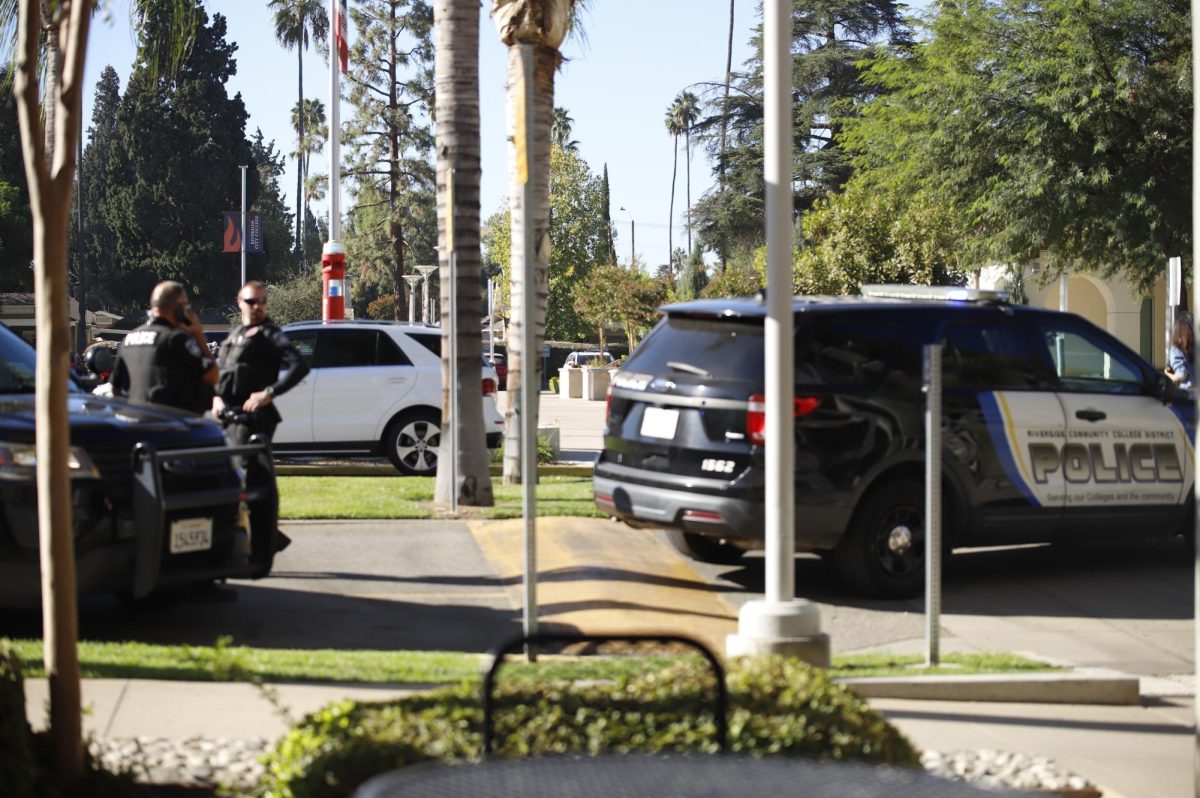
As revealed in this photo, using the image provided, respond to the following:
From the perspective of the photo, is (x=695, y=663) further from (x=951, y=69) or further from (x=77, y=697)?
(x=951, y=69)

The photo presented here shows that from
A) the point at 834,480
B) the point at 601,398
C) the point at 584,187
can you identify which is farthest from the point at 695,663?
the point at 584,187

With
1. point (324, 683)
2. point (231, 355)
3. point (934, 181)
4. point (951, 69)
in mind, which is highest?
point (951, 69)

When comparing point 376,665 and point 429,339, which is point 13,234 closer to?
point 429,339

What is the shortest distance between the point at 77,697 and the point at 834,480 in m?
5.68

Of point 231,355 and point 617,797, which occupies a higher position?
point 231,355

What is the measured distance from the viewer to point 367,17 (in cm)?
4991

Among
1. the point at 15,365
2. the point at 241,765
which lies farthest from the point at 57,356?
the point at 15,365

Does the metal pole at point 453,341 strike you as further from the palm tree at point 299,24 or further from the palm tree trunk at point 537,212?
the palm tree at point 299,24

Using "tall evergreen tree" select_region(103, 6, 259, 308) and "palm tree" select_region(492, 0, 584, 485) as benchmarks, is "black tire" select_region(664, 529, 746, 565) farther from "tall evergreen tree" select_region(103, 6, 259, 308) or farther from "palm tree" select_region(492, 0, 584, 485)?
"tall evergreen tree" select_region(103, 6, 259, 308)

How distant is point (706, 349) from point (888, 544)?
1.69 metres

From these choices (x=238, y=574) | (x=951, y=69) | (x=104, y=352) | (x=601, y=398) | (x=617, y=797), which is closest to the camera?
(x=617, y=797)

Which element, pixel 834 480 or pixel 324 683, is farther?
pixel 834 480

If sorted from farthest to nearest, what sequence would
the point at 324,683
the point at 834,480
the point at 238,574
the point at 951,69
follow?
the point at 951,69, the point at 834,480, the point at 238,574, the point at 324,683

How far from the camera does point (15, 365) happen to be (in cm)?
831
